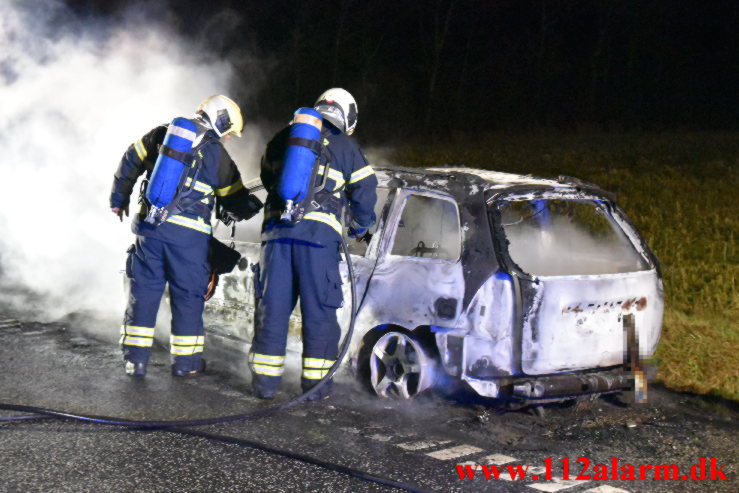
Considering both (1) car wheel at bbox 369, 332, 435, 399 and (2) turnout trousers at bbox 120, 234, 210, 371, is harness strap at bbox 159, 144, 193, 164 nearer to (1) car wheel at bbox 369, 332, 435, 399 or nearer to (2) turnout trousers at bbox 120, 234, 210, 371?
(2) turnout trousers at bbox 120, 234, 210, 371

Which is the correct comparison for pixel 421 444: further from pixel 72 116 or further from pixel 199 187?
pixel 72 116

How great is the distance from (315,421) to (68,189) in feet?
23.6

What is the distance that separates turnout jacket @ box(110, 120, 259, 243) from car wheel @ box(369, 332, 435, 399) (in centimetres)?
138

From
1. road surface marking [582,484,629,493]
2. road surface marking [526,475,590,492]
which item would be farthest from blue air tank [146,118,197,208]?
road surface marking [582,484,629,493]

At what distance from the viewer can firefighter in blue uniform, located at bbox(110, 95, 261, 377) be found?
614cm

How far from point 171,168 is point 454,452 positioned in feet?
8.36

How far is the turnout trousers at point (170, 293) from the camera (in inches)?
243

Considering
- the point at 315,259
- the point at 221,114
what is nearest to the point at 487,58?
the point at 221,114

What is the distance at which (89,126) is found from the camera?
10875mm

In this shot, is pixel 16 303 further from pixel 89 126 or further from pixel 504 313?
pixel 504 313

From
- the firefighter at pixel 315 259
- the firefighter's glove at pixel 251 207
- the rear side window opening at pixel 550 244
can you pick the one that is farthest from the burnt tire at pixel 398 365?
the firefighter's glove at pixel 251 207

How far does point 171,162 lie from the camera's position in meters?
5.89

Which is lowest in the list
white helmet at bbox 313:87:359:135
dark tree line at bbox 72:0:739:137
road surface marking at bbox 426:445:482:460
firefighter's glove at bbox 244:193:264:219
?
road surface marking at bbox 426:445:482:460

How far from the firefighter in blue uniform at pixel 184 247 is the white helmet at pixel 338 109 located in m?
0.75
